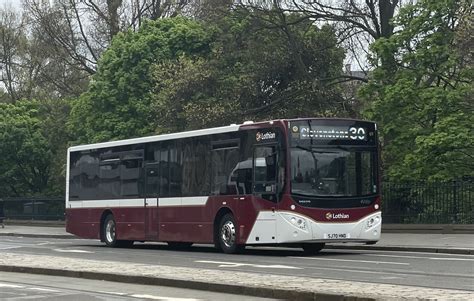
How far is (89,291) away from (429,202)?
1807 centimetres

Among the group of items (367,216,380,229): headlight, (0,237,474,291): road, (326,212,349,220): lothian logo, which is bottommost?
(0,237,474,291): road

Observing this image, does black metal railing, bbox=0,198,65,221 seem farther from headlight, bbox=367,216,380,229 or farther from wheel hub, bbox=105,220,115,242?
headlight, bbox=367,216,380,229

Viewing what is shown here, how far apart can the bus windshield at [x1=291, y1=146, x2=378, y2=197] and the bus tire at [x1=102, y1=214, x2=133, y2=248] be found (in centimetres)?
884

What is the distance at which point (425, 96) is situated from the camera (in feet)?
96.8

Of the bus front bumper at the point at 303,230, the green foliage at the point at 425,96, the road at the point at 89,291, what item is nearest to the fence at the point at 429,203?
the green foliage at the point at 425,96

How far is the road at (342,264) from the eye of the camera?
46.1ft

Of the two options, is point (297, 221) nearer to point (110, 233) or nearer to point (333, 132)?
point (333, 132)

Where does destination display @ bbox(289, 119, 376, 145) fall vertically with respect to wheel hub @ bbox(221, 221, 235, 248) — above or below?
above

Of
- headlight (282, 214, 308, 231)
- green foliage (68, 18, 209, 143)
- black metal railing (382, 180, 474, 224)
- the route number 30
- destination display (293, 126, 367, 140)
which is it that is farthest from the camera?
green foliage (68, 18, 209, 143)

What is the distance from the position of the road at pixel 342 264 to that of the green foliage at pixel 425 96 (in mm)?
7426

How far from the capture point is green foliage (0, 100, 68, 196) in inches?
2119

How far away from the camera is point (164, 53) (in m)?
43.2

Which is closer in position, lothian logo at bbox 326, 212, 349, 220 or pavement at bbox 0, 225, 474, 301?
pavement at bbox 0, 225, 474, 301

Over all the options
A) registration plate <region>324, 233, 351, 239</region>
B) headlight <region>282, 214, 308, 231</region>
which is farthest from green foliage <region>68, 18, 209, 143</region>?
registration plate <region>324, 233, 351, 239</region>
